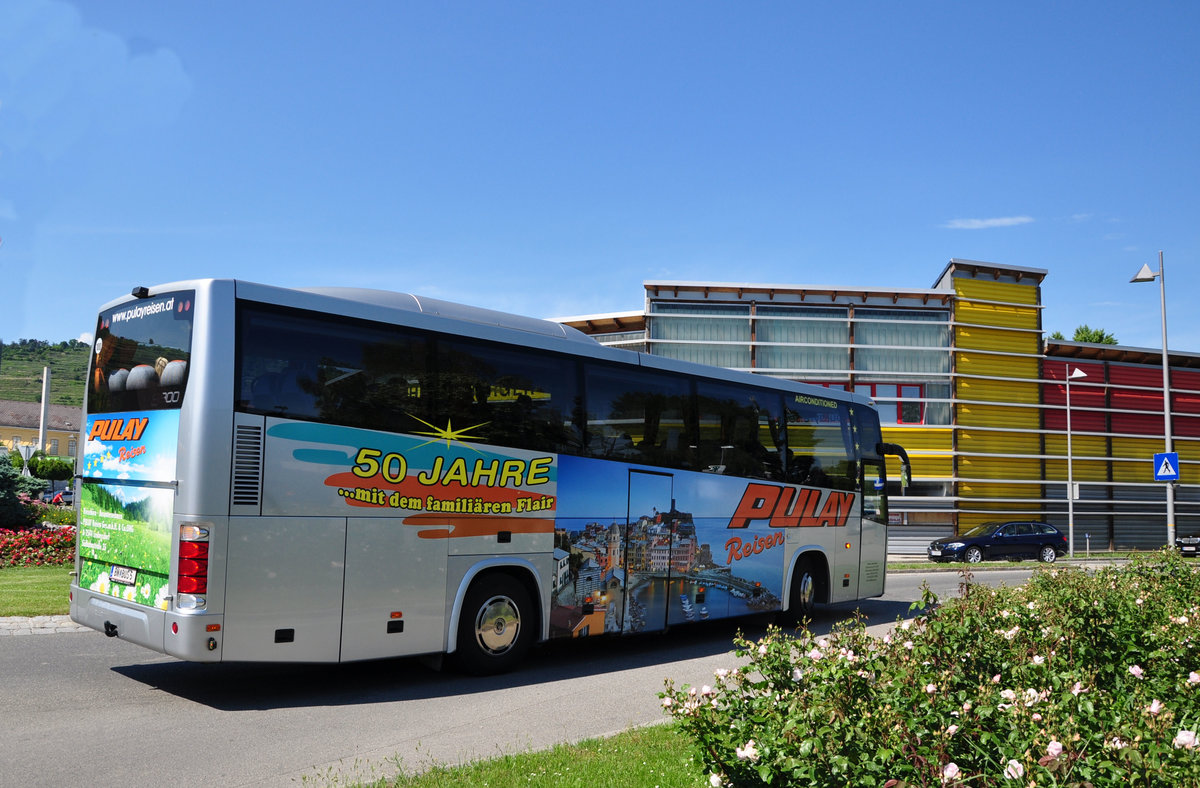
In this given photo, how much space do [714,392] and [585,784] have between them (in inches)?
289

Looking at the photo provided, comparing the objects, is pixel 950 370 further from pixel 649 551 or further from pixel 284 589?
pixel 284 589

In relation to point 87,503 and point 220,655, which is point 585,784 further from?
point 87,503

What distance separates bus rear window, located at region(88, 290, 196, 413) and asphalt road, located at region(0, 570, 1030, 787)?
98.0 inches

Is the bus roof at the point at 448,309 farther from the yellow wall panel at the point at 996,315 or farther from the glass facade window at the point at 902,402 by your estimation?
the yellow wall panel at the point at 996,315

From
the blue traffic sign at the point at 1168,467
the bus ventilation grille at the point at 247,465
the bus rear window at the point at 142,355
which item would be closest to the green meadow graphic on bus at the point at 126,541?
the bus ventilation grille at the point at 247,465

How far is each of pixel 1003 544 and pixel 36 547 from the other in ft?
94.9

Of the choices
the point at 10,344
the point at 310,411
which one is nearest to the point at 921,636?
the point at 310,411

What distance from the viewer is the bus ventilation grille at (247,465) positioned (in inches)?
302

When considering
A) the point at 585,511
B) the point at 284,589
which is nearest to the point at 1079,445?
the point at 585,511

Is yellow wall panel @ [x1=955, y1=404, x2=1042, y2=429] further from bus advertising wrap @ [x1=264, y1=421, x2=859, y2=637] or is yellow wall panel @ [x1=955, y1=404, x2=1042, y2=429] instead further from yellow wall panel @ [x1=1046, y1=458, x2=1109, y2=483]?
bus advertising wrap @ [x1=264, y1=421, x2=859, y2=637]

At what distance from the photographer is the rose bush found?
Result: 3611mm

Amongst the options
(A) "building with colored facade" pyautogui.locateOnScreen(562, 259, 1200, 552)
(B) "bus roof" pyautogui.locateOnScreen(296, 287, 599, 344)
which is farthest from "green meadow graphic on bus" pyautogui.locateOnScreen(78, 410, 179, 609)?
(A) "building with colored facade" pyautogui.locateOnScreen(562, 259, 1200, 552)

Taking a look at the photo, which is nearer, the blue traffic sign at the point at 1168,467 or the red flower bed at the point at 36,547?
the red flower bed at the point at 36,547

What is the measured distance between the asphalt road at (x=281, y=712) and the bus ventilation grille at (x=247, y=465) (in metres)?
1.74
